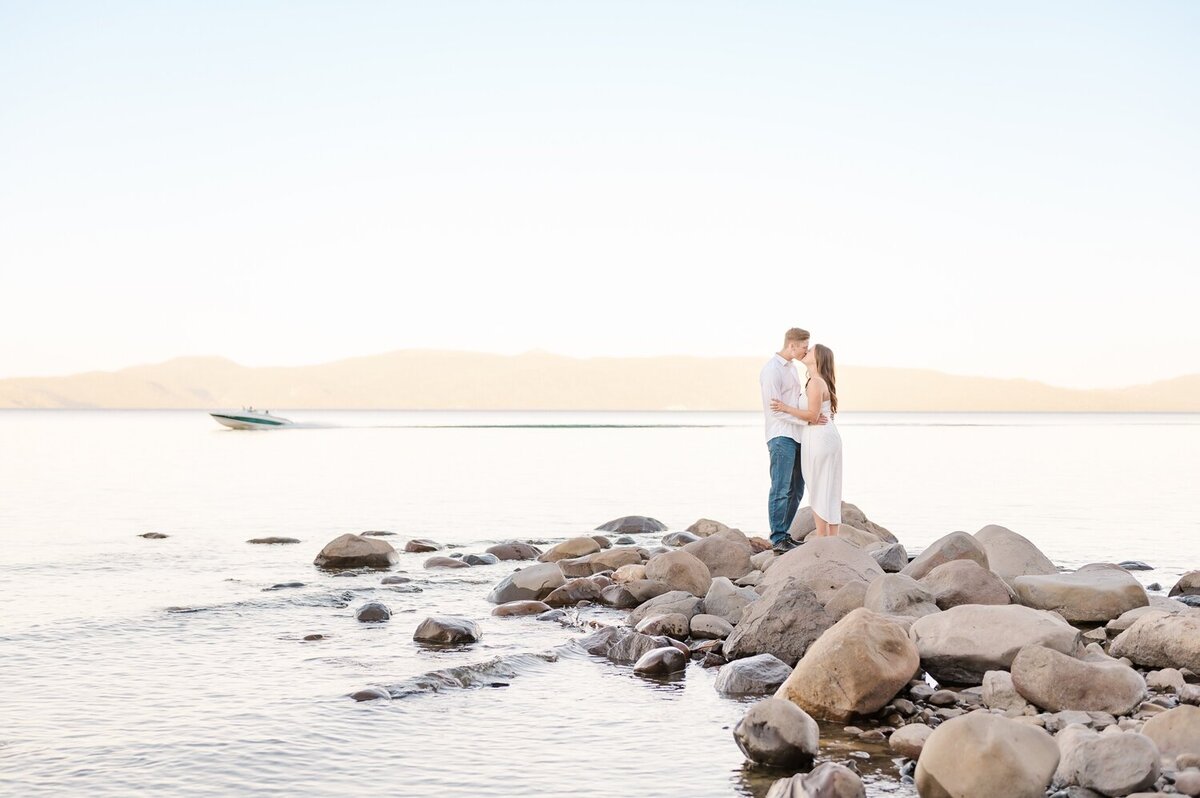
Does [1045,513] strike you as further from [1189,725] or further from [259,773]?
[259,773]

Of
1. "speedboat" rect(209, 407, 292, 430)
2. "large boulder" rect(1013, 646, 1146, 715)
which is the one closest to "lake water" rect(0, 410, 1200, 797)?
"large boulder" rect(1013, 646, 1146, 715)

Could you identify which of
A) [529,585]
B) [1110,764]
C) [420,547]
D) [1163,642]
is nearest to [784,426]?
[529,585]

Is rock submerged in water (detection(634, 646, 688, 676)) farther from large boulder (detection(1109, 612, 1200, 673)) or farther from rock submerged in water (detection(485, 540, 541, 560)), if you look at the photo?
rock submerged in water (detection(485, 540, 541, 560))

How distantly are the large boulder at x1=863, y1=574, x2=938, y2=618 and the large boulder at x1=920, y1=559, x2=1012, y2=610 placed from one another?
0.34 metres

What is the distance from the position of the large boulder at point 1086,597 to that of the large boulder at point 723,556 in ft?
12.5

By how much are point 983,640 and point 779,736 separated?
8.59ft

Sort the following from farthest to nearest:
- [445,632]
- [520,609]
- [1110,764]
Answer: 1. [520,609]
2. [445,632]
3. [1110,764]

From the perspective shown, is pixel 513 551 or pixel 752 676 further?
pixel 513 551

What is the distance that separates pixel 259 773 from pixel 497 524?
53.1ft

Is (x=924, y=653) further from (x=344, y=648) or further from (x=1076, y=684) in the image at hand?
(x=344, y=648)

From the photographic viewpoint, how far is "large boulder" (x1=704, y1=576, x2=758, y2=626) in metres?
11.6

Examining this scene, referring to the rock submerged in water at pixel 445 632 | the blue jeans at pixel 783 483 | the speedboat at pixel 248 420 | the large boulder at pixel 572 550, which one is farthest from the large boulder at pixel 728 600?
the speedboat at pixel 248 420

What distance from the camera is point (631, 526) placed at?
22.0 metres

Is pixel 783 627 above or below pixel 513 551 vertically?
above
